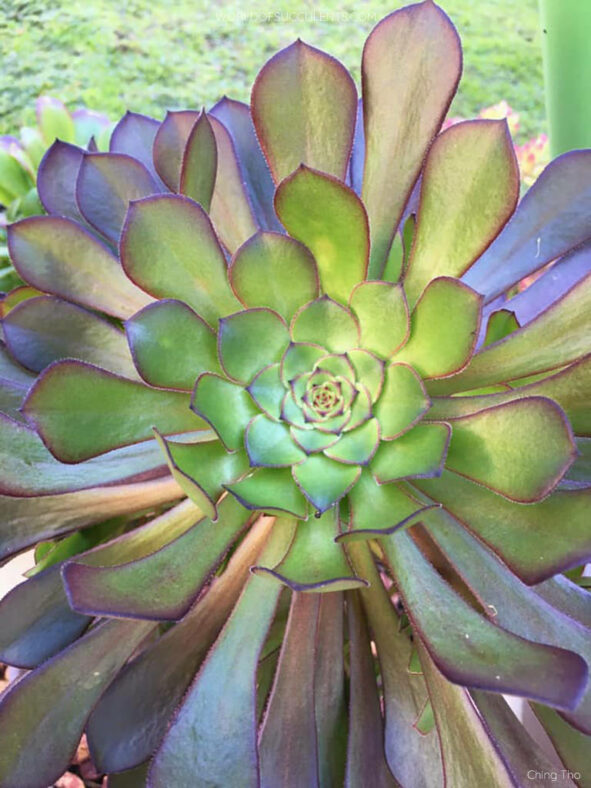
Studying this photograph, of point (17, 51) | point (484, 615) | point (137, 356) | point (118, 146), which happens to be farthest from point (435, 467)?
point (17, 51)

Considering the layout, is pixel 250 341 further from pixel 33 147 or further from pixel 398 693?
pixel 33 147

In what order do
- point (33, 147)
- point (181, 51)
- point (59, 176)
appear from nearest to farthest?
1. point (59, 176)
2. point (33, 147)
3. point (181, 51)

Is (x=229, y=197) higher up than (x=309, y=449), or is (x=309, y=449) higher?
(x=229, y=197)

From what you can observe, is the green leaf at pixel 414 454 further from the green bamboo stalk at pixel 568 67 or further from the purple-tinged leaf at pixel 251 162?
the green bamboo stalk at pixel 568 67

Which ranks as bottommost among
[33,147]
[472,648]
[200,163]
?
[472,648]

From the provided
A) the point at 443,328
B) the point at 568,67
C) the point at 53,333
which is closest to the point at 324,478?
the point at 443,328

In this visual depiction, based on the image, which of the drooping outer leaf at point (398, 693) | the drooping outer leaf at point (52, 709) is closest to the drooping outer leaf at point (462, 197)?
the drooping outer leaf at point (398, 693)
